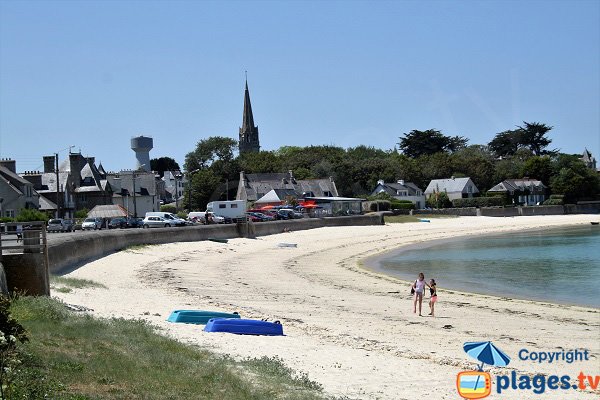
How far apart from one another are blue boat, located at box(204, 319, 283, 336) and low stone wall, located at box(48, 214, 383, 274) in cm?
1214

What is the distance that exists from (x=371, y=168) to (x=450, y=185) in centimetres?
1239

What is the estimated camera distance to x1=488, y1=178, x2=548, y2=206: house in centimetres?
12131

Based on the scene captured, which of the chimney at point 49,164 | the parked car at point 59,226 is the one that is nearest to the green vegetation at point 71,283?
the parked car at point 59,226

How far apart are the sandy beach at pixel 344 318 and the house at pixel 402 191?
72.2 metres

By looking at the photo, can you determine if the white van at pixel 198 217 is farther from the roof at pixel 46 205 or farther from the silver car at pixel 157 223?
the roof at pixel 46 205

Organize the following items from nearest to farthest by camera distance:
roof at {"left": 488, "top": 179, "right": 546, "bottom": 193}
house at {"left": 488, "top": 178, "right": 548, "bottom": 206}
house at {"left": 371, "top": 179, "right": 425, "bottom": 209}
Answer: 1. house at {"left": 371, "top": 179, "right": 425, "bottom": 209}
2. house at {"left": 488, "top": 178, "right": 548, "bottom": 206}
3. roof at {"left": 488, "top": 179, "right": 546, "bottom": 193}

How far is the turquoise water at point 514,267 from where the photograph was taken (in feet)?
103

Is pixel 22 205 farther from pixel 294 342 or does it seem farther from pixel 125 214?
pixel 294 342

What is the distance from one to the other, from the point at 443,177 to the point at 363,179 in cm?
1668

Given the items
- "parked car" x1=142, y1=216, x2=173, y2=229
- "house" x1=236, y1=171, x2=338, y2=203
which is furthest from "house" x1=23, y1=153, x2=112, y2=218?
"house" x1=236, y1=171, x2=338, y2=203

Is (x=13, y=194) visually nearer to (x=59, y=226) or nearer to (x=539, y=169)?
(x=59, y=226)

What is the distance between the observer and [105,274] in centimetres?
3111

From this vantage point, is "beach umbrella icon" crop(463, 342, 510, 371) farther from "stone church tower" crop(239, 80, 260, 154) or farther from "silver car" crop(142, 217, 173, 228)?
"stone church tower" crop(239, 80, 260, 154)

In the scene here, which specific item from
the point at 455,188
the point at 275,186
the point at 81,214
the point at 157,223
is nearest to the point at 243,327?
the point at 157,223
